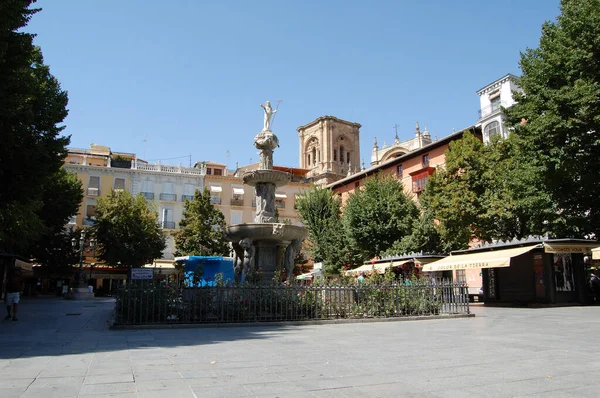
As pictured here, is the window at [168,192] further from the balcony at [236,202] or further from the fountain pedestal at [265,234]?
the fountain pedestal at [265,234]

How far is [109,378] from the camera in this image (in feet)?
17.7

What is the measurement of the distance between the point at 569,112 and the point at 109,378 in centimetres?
2025

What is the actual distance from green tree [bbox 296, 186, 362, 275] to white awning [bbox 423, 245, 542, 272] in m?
12.1

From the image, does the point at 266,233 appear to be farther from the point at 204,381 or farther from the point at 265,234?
the point at 204,381

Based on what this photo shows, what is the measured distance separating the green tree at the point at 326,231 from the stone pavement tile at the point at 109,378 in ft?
97.8

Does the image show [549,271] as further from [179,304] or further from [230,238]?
[179,304]

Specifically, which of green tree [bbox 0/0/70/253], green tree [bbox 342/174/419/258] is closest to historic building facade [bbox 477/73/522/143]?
green tree [bbox 342/174/419/258]

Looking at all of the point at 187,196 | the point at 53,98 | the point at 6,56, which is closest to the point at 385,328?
the point at 6,56

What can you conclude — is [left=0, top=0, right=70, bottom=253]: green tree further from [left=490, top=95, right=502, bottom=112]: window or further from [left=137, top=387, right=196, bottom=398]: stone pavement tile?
[left=490, top=95, right=502, bottom=112]: window

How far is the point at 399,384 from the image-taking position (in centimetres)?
520

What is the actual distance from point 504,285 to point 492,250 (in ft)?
7.23

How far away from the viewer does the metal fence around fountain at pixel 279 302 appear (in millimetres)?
11445

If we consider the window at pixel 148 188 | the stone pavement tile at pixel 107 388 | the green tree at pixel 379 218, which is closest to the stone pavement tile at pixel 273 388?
the stone pavement tile at pixel 107 388

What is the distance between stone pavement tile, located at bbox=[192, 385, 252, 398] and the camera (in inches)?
184
